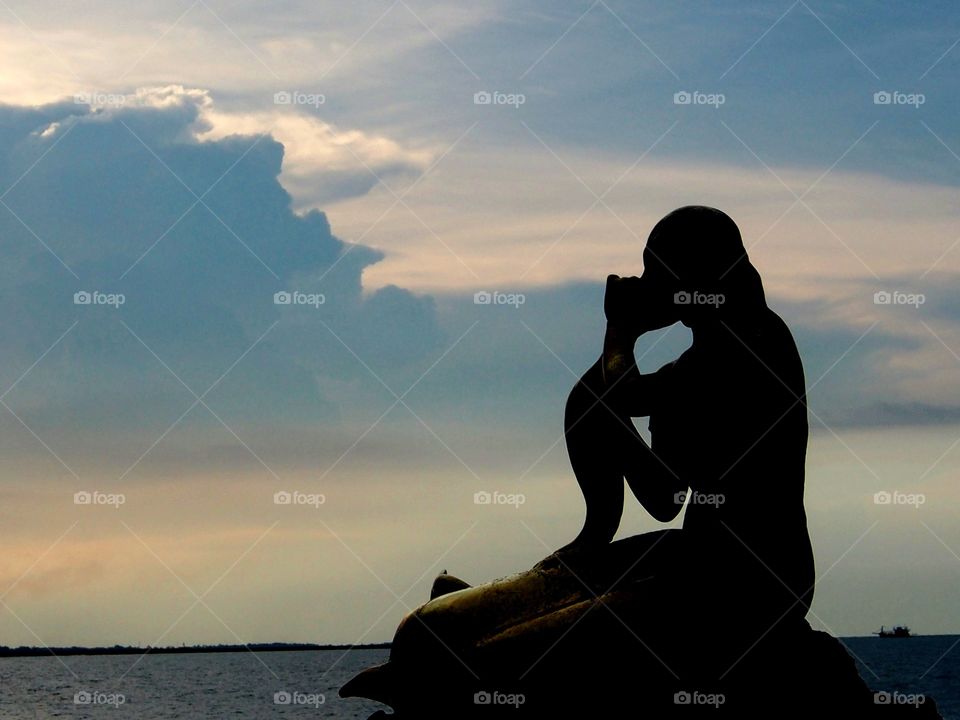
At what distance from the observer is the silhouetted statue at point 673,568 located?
12.1m

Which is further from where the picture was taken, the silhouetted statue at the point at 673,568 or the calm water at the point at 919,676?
the calm water at the point at 919,676

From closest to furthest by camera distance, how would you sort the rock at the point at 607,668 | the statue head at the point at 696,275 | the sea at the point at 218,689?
the rock at the point at 607,668 → the statue head at the point at 696,275 → the sea at the point at 218,689

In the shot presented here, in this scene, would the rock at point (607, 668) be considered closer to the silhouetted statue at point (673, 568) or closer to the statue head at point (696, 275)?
the silhouetted statue at point (673, 568)

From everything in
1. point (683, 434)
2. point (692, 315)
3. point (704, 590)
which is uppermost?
point (692, 315)

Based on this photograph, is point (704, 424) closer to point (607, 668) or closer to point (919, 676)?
point (607, 668)

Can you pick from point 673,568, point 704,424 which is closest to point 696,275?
point 704,424

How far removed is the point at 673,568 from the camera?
12.4 meters

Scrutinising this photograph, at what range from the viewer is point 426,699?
40.0 ft

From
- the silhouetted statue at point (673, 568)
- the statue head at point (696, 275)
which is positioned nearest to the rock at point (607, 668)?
the silhouetted statue at point (673, 568)

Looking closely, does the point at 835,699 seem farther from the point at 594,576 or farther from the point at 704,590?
the point at 594,576

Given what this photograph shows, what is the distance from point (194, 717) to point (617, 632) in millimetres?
45423

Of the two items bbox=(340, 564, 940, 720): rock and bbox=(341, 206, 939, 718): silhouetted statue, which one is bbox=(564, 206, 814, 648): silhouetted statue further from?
bbox=(340, 564, 940, 720): rock

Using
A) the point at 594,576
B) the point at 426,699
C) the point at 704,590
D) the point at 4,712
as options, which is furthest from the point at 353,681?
the point at 4,712

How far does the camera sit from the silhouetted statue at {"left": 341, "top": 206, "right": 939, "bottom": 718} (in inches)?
475
